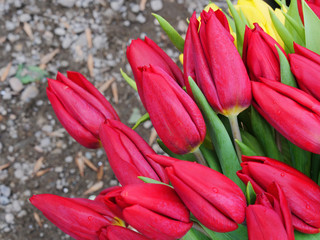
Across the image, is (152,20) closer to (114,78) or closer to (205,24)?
(114,78)

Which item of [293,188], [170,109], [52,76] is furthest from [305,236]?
[52,76]

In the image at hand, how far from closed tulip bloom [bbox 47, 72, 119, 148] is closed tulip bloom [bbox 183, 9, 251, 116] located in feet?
0.37

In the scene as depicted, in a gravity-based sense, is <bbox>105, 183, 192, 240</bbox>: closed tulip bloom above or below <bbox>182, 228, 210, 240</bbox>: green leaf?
above

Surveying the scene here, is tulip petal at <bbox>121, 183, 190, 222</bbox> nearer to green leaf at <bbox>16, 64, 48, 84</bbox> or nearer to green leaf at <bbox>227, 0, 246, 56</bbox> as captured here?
green leaf at <bbox>227, 0, 246, 56</bbox>

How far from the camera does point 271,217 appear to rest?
0.35m

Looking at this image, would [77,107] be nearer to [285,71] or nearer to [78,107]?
[78,107]

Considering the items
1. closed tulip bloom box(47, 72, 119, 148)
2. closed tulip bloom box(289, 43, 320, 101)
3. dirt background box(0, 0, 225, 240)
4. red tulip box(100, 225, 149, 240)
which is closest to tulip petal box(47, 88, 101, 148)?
closed tulip bloom box(47, 72, 119, 148)

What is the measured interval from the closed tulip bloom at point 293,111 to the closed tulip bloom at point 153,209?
0.11 m

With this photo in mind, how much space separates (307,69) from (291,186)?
0.10 meters

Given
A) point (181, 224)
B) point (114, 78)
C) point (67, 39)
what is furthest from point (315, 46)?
point (67, 39)

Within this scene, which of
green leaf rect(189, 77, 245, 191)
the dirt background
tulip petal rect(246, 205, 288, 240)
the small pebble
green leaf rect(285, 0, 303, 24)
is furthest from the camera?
the small pebble

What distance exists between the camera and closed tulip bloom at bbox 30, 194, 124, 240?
44 cm

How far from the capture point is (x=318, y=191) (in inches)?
15.6

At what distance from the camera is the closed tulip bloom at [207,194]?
351mm
